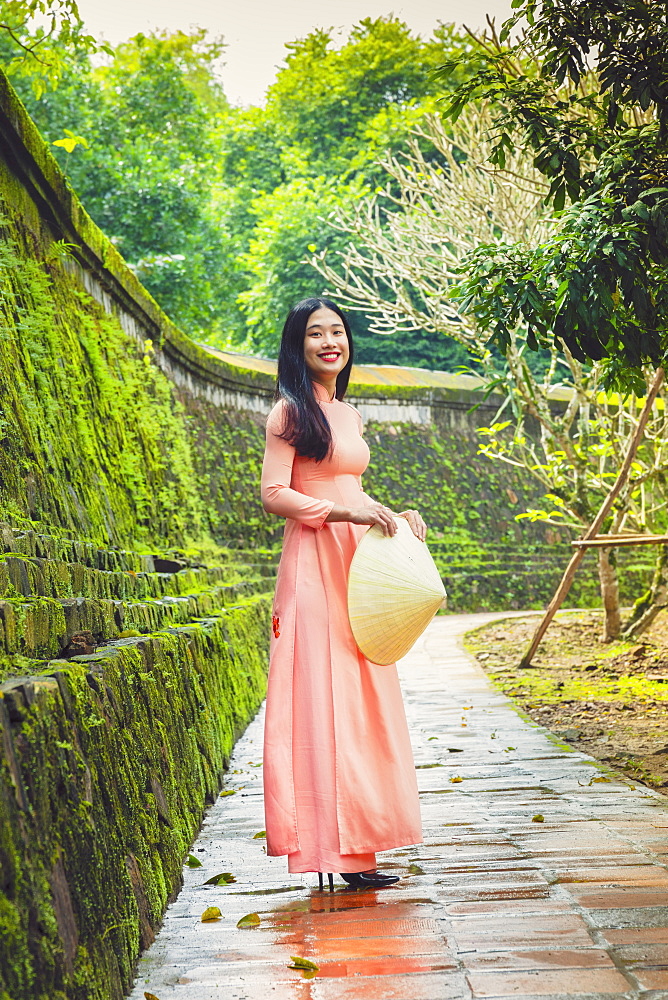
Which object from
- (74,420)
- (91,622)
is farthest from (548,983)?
(74,420)

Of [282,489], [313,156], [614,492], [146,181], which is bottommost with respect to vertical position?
[614,492]

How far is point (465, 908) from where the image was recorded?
10.3 feet

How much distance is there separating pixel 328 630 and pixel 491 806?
1.49 meters

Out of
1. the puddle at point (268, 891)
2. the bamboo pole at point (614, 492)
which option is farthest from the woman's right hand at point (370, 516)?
the bamboo pole at point (614, 492)

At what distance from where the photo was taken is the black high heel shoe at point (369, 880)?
3521 millimetres

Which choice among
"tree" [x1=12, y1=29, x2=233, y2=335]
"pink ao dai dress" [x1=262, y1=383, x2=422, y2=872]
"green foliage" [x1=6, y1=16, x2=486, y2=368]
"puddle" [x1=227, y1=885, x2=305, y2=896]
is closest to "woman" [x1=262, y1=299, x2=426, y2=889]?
"pink ao dai dress" [x1=262, y1=383, x2=422, y2=872]

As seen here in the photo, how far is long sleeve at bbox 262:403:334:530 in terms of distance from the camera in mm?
3623

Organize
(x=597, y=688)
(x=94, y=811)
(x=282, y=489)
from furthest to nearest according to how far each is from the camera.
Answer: (x=597, y=688)
(x=282, y=489)
(x=94, y=811)

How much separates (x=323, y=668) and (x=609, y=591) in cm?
780

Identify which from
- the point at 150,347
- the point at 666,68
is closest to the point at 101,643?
the point at 666,68

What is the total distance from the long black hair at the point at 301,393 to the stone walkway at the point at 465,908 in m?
1.52

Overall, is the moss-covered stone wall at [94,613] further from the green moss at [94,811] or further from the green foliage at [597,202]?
the green foliage at [597,202]

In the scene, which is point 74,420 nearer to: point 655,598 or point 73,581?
point 73,581

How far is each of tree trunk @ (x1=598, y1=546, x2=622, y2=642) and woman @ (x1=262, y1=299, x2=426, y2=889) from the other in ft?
23.9
